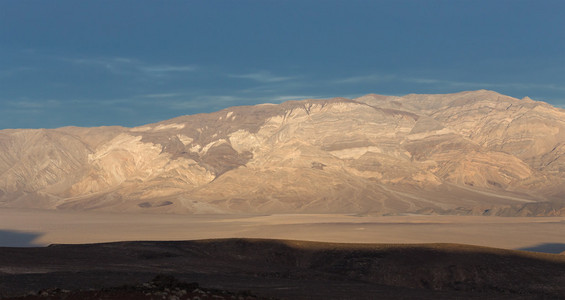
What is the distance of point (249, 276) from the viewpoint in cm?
4316

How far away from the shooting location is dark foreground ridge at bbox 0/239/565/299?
3578 centimetres

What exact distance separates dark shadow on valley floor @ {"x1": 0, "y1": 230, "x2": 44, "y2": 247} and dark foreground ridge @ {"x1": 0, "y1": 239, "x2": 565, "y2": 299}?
4166cm

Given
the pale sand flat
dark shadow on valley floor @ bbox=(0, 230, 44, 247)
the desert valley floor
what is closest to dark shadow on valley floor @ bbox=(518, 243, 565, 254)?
the desert valley floor

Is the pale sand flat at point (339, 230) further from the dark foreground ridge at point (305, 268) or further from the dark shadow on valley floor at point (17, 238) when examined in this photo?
the dark foreground ridge at point (305, 268)

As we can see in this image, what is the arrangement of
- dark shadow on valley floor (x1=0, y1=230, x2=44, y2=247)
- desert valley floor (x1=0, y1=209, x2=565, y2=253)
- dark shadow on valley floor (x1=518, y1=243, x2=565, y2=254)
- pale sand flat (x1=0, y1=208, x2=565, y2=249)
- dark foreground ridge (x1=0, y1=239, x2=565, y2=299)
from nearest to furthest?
dark foreground ridge (x1=0, y1=239, x2=565, y2=299) < dark shadow on valley floor (x1=518, y1=243, x2=565, y2=254) < desert valley floor (x1=0, y1=209, x2=565, y2=253) < pale sand flat (x1=0, y1=208, x2=565, y2=249) < dark shadow on valley floor (x1=0, y1=230, x2=44, y2=247)

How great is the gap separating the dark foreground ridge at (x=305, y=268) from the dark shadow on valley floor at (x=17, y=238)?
41.7m

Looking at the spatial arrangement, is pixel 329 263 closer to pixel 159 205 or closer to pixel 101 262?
pixel 101 262

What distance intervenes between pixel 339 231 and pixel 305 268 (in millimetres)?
47551

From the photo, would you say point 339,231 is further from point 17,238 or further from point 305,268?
point 305,268

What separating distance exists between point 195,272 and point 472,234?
196 feet

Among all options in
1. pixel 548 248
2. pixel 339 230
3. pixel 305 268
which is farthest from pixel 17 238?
pixel 548 248

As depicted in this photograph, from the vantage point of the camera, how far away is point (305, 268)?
5181 cm

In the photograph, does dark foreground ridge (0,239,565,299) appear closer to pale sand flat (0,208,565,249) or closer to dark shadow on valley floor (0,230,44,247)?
pale sand flat (0,208,565,249)

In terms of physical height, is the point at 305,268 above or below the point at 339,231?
below
